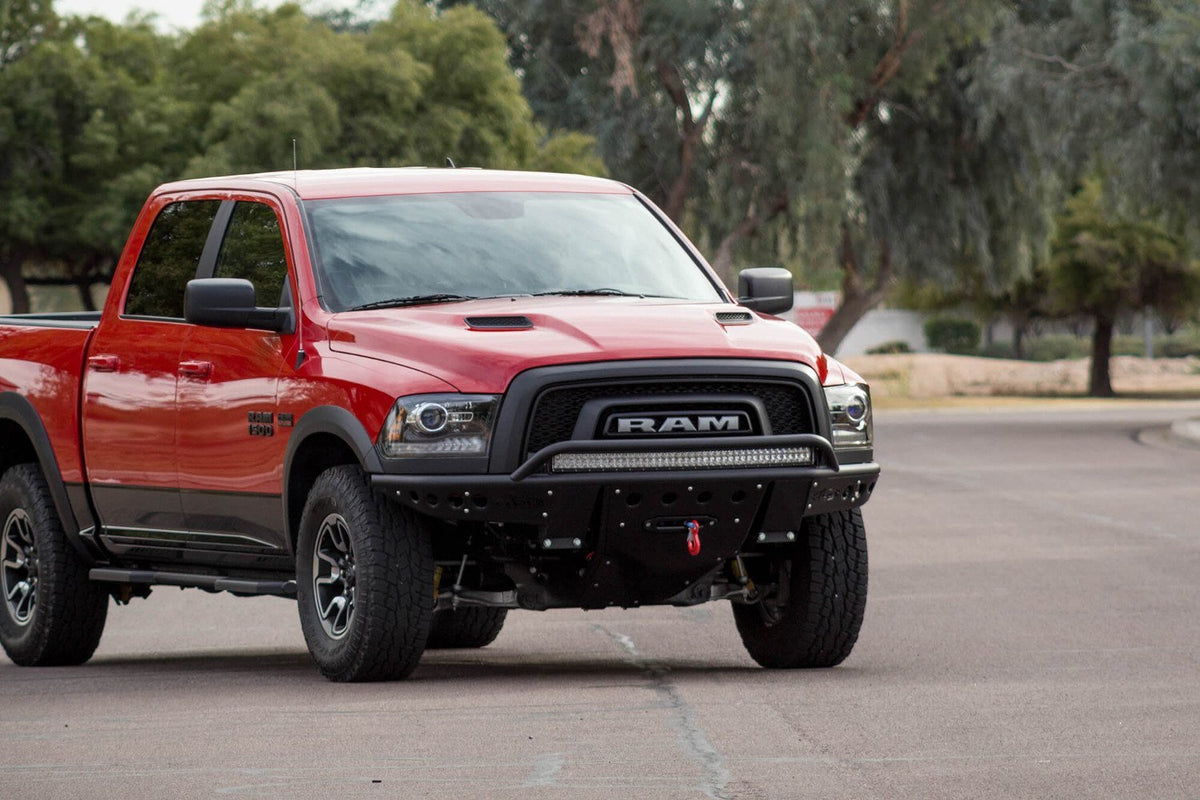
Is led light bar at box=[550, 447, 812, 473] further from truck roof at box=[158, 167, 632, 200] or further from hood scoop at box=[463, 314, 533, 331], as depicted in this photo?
truck roof at box=[158, 167, 632, 200]

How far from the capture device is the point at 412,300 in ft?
29.4

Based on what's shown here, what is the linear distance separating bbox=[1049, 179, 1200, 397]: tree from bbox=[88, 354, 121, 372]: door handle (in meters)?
49.9

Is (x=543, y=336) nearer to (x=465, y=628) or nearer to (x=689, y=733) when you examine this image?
(x=689, y=733)

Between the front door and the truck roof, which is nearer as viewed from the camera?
the front door

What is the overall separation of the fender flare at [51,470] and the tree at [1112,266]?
49.6 metres

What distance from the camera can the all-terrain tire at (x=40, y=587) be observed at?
Result: 10.4 m

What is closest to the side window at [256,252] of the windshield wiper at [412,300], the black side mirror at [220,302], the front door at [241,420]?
the front door at [241,420]

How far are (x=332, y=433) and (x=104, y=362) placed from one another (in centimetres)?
196

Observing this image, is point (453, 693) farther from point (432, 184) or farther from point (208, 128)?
point (208, 128)

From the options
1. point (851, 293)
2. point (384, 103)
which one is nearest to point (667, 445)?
point (384, 103)

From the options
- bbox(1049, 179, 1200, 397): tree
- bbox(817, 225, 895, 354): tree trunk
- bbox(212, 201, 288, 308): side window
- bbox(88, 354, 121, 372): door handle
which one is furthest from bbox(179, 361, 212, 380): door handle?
bbox(1049, 179, 1200, 397): tree

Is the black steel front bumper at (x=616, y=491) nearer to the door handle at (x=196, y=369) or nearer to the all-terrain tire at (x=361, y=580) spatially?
the all-terrain tire at (x=361, y=580)

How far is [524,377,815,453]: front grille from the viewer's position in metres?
8.06

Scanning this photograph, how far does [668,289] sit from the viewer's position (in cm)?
951
